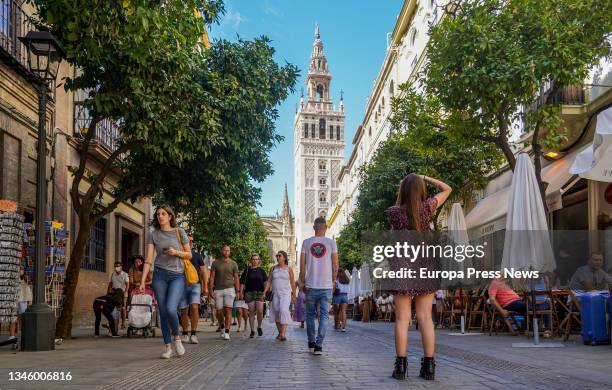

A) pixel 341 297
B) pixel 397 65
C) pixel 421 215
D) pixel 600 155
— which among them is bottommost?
pixel 341 297

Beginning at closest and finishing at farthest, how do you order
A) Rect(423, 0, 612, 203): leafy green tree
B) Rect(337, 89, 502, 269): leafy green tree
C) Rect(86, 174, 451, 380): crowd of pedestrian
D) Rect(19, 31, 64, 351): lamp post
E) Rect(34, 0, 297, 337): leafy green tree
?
Rect(86, 174, 451, 380): crowd of pedestrian
Rect(19, 31, 64, 351): lamp post
Rect(34, 0, 297, 337): leafy green tree
Rect(423, 0, 612, 203): leafy green tree
Rect(337, 89, 502, 269): leafy green tree

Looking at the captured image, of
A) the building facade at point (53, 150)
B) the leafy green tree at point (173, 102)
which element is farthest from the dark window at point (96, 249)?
the leafy green tree at point (173, 102)

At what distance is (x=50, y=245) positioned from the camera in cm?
1259

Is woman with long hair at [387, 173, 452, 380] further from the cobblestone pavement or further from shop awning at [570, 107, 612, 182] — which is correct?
shop awning at [570, 107, 612, 182]

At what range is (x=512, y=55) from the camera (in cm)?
1391

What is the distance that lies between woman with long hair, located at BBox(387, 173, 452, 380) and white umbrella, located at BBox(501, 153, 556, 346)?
547cm

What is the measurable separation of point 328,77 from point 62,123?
377 ft

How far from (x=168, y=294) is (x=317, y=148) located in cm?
12380

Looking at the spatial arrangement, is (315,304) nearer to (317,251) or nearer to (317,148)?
(317,251)

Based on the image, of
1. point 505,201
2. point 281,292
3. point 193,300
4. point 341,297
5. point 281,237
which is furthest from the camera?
point 281,237

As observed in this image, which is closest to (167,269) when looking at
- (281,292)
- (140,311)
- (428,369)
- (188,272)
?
(188,272)

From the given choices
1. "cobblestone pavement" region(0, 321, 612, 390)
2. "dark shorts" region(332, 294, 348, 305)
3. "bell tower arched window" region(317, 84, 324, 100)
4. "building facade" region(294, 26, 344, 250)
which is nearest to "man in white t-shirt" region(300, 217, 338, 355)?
"cobblestone pavement" region(0, 321, 612, 390)

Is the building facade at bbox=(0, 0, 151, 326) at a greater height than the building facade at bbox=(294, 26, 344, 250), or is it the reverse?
the building facade at bbox=(294, 26, 344, 250)

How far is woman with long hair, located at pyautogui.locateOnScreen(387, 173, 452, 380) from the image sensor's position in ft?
21.2
